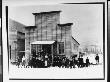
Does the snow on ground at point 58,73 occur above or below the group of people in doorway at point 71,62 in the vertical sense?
below

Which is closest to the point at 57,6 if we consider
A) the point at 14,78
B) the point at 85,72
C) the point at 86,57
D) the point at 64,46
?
the point at 64,46

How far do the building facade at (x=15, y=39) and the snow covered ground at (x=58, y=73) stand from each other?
6.9 inches

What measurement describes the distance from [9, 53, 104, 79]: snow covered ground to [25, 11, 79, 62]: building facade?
185 mm

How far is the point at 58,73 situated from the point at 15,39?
0.68 metres

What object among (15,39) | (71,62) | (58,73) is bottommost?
(58,73)

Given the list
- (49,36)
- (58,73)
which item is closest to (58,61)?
(58,73)

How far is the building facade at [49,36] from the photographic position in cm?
254

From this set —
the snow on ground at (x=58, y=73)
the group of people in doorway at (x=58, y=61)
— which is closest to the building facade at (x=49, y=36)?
the group of people in doorway at (x=58, y=61)

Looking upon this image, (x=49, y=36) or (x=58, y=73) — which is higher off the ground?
(x=49, y=36)

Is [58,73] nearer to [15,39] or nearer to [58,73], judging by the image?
[58,73]

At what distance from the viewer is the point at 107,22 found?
2.54m

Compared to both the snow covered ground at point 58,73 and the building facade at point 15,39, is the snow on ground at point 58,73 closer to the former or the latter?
the snow covered ground at point 58,73

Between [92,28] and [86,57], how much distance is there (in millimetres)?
364

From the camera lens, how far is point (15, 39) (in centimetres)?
257
